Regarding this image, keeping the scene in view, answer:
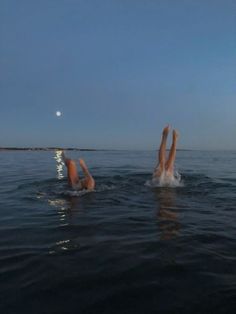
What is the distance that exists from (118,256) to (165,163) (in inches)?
396

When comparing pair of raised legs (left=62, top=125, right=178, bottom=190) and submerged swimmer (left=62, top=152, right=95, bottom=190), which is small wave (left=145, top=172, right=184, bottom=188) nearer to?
pair of raised legs (left=62, top=125, right=178, bottom=190)

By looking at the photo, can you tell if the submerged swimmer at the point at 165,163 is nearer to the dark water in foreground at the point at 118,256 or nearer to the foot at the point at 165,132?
the foot at the point at 165,132

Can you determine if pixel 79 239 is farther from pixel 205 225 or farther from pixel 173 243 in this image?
pixel 205 225

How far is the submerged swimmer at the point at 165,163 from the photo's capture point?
15.4 m

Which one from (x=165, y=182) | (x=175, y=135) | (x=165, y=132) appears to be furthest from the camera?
(x=165, y=182)

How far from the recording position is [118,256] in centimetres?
686

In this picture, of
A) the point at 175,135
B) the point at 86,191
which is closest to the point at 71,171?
the point at 86,191

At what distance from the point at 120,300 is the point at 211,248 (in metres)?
2.94

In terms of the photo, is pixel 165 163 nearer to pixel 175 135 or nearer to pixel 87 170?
pixel 175 135

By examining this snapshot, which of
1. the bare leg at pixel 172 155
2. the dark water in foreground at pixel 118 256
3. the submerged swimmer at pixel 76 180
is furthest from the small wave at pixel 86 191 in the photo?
the bare leg at pixel 172 155

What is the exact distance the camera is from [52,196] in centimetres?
1441

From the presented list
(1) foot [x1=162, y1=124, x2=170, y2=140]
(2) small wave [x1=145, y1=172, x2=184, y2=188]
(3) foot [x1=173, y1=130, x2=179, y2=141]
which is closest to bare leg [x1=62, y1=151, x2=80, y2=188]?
(2) small wave [x1=145, y1=172, x2=184, y2=188]

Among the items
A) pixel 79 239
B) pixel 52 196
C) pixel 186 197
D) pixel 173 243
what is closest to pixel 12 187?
pixel 52 196

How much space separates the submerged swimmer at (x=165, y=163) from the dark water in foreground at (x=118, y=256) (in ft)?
10.6
